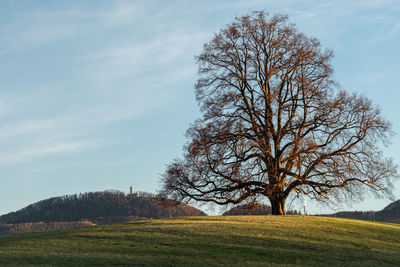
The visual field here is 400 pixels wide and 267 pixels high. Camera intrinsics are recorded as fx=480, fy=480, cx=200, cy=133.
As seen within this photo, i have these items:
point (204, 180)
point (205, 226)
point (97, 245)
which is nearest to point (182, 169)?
point (204, 180)

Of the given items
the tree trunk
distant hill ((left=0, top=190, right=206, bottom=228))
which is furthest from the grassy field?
distant hill ((left=0, top=190, right=206, bottom=228))

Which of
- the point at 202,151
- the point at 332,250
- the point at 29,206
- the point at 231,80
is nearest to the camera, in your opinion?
the point at 332,250

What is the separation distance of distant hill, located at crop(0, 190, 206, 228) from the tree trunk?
63.3m

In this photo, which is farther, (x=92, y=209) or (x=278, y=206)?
(x=92, y=209)

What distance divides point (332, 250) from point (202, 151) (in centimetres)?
1296

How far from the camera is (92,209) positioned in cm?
13912

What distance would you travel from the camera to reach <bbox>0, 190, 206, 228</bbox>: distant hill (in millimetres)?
115863

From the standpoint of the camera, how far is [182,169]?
32219 millimetres

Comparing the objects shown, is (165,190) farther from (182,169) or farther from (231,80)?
(231,80)

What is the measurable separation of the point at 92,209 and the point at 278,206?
113 m

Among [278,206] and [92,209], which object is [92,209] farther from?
[278,206]

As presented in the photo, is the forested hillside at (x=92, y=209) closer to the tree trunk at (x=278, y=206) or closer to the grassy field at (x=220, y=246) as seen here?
the tree trunk at (x=278, y=206)

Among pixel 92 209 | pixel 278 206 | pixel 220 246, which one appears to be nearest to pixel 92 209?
pixel 92 209

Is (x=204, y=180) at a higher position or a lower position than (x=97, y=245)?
higher
